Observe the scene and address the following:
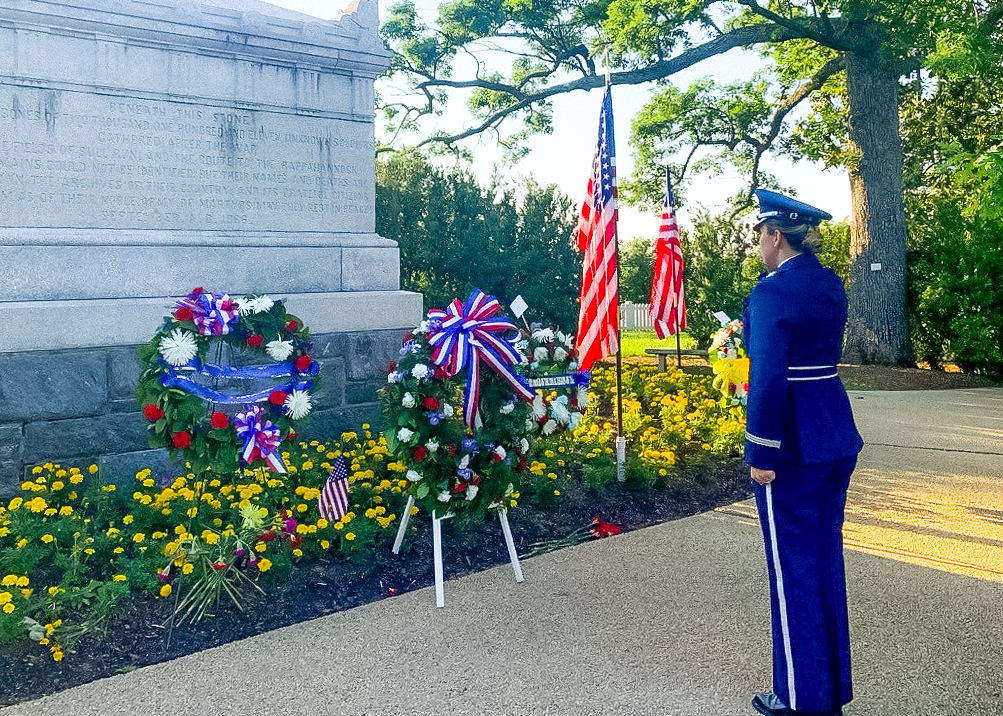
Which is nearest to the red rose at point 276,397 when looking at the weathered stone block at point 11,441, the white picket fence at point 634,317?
the weathered stone block at point 11,441

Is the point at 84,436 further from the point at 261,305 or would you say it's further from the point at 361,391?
the point at 361,391

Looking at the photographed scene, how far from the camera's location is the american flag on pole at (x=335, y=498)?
4758 millimetres

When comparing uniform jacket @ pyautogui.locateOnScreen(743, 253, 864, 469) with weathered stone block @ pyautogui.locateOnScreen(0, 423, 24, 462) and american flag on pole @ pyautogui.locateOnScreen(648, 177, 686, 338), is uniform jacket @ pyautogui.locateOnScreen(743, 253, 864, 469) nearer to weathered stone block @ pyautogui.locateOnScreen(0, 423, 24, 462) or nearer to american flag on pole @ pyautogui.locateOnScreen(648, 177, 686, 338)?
weathered stone block @ pyautogui.locateOnScreen(0, 423, 24, 462)

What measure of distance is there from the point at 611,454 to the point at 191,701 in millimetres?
3802

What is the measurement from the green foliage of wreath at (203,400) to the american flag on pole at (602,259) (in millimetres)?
2325

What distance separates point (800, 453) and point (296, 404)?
8.97 ft

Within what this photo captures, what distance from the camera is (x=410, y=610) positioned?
4.31 m

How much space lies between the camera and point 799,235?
10.7ft

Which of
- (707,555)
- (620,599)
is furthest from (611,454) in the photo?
(620,599)

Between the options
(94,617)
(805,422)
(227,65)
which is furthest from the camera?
(227,65)

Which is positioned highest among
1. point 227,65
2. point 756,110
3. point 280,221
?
point 756,110

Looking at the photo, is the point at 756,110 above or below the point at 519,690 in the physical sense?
above

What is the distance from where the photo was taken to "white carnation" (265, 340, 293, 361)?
4812 mm

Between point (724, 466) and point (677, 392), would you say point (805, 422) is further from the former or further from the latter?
point (677, 392)
